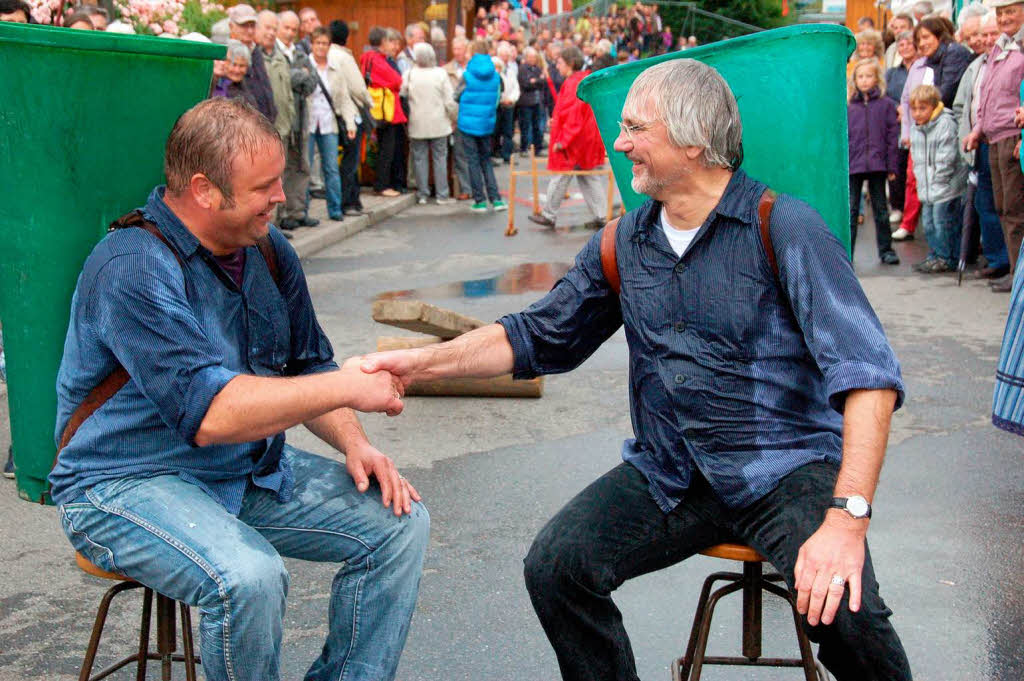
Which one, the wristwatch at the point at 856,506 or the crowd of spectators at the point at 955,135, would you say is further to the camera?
the crowd of spectators at the point at 955,135

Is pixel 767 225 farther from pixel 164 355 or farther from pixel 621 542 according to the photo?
pixel 164 355

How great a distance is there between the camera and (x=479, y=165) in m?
14.6

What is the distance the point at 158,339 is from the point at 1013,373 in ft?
8.87

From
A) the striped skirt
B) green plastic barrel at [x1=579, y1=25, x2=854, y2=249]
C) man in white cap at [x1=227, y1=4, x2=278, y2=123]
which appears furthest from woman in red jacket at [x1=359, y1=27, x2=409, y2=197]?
green plastic barrel at [x1=579, y1=25, x2=854, y2=249]

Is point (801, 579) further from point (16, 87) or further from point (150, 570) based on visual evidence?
point (16, 87)

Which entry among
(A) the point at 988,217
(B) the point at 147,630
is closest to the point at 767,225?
(B) the point at 147,630

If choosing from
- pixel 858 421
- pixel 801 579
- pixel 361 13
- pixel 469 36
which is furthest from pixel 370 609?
pixel 469 36

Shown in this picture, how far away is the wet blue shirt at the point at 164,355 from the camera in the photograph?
255cm

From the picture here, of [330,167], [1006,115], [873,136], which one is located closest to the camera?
[1006,115]

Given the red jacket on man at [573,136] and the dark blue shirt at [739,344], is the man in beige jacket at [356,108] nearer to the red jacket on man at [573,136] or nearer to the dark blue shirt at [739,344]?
the red jacket on man at [573,136]

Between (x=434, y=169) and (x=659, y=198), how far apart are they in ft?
42.0

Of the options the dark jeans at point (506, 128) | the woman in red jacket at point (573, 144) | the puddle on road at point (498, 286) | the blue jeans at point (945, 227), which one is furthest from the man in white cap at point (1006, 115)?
the dark jeans at point (506, 128)

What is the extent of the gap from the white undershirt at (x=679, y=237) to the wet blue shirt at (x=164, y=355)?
38.7 inches

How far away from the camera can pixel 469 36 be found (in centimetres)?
2844
